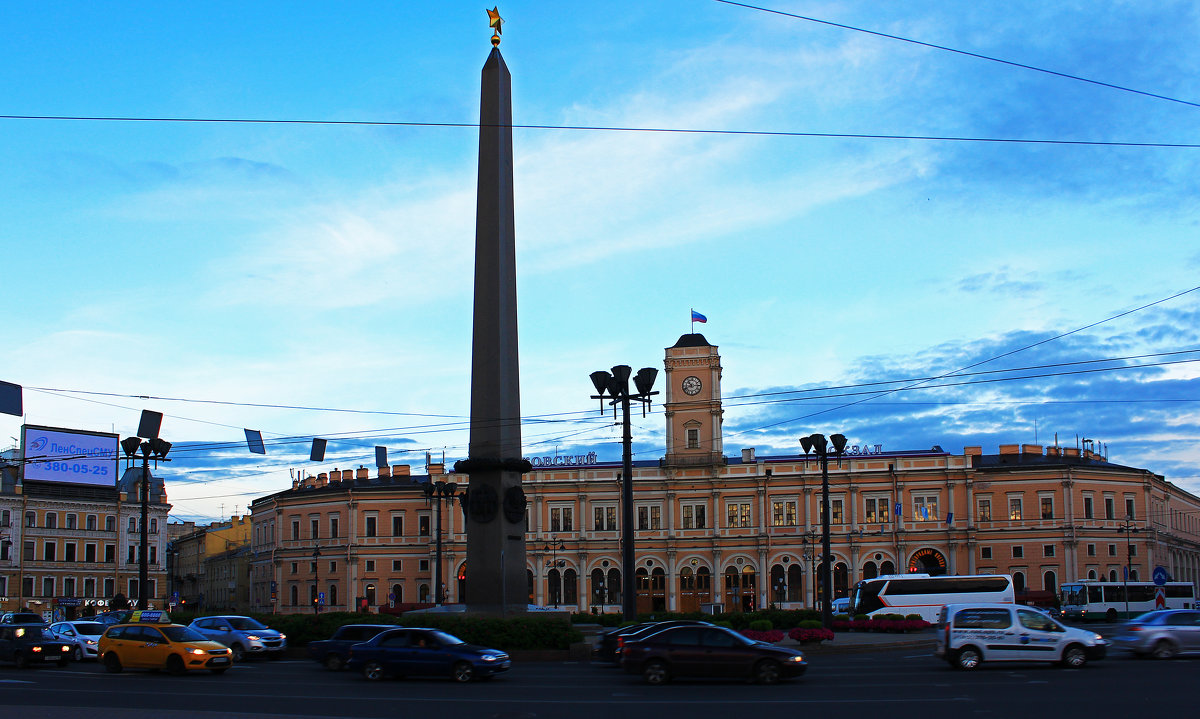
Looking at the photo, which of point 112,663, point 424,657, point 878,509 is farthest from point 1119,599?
point 112,663

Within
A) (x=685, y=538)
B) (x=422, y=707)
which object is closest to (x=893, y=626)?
(x=422, y=707)

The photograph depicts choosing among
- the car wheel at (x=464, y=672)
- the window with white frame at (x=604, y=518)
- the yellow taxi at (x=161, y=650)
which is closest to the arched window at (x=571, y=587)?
the window with white frame at (x=604, y=518)

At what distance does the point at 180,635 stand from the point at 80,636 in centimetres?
804

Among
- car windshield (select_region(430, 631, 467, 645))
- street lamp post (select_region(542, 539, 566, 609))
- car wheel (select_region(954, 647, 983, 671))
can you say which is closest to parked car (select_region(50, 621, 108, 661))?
car windshield (select_region(430, 631, 467, 645))

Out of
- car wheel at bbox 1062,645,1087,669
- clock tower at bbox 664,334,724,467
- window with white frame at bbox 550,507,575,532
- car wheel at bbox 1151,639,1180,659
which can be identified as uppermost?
clock tower at bbox 664,334,724,467

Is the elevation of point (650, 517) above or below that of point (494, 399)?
below

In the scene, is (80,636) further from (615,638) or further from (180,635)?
(615,638)

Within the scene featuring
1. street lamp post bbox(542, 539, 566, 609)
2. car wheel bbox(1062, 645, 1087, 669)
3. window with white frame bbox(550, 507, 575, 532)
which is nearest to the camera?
car wheel bbox(1062, 645, 1087, 669)

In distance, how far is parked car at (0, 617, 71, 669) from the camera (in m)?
29.0

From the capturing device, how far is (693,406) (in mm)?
87000

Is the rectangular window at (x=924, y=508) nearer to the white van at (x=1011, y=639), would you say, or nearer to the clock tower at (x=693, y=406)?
the clock tower at (x=693, y=406)

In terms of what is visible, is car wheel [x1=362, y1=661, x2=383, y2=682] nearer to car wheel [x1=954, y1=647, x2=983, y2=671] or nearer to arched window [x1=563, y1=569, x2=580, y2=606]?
car wheel [x1=954, y1=647, x2=983, y2=671]

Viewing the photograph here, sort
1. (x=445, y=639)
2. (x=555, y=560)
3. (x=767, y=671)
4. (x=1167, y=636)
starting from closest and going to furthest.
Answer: (x=767, y=671) < (x=445, y=639) < (x=1167, y=636) < (x=555, y=560)

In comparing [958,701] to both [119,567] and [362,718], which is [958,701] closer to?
[362,718]
